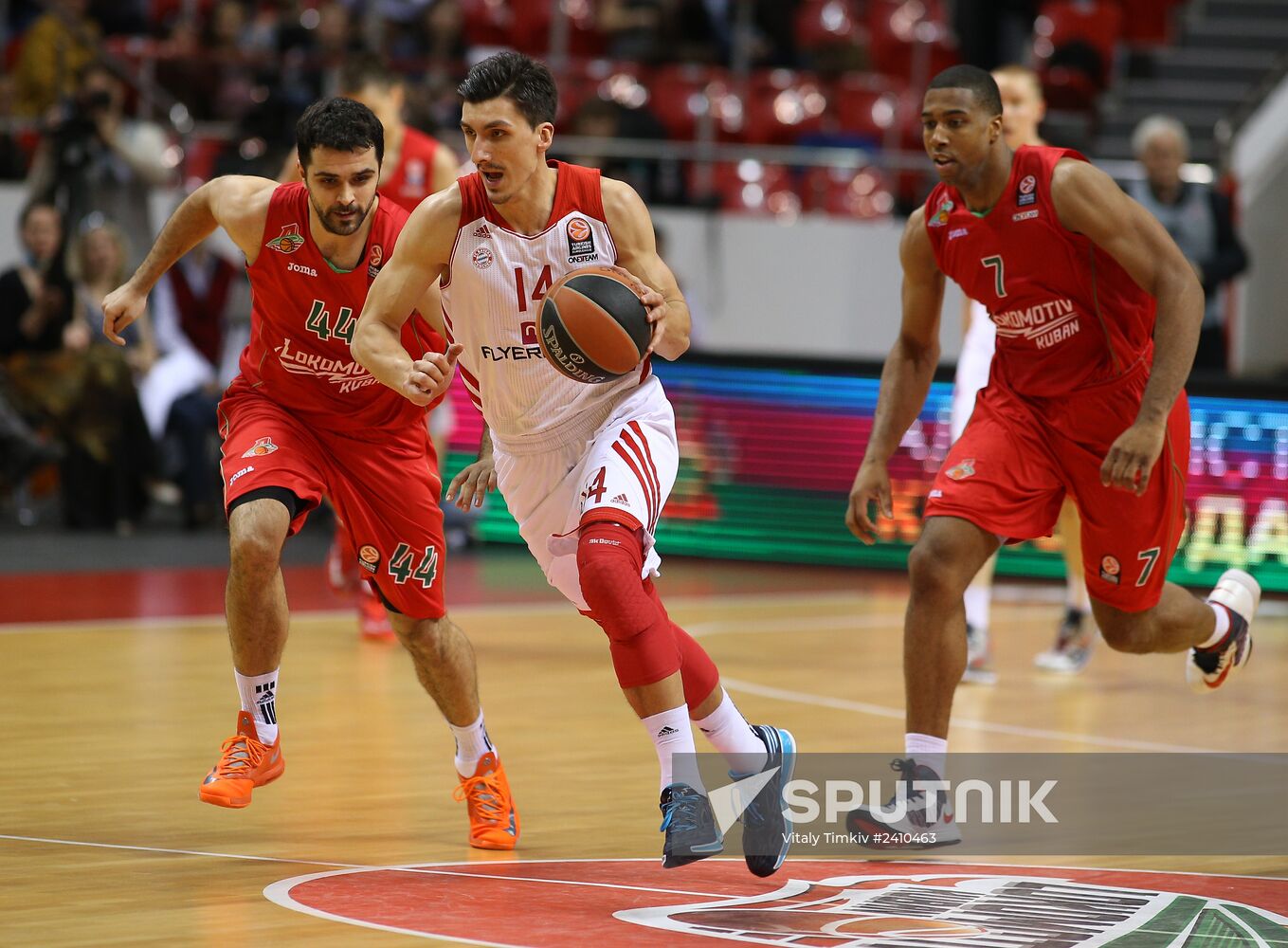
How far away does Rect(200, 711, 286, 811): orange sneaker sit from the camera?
5406 millimetres

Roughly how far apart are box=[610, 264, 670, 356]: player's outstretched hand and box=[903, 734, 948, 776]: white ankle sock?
1366mm

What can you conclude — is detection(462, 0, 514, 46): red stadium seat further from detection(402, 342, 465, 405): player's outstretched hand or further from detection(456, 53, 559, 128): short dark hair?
detection(402, 342, 465, 405): player's outstretched hand

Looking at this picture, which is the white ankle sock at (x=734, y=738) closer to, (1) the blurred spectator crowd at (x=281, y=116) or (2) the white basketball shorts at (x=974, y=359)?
(2) the white basketball shorts at (x=974, y=359)

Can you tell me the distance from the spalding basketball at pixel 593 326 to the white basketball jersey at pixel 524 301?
0.18m

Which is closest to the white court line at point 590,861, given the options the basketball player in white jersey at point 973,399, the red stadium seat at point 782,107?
the basketball player in white jersey at point 973,399

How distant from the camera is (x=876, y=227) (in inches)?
574

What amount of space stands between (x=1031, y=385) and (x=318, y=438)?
206 centimetres

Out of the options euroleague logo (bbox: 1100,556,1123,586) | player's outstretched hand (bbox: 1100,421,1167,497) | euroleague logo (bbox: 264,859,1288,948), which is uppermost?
player's outstretched hand (bbox: 1100,421,1167,497)

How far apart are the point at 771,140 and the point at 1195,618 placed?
9.65m

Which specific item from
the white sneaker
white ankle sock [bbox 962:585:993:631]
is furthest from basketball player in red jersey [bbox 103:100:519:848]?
the white sneaker

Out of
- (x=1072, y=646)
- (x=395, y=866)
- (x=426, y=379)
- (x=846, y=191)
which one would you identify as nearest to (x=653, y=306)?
(x=426, y=379)

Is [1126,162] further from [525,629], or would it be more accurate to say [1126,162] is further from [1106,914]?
[1106,914]

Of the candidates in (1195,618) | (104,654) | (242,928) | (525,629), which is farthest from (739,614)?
(242,928)

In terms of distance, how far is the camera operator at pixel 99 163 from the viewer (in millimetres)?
13070
